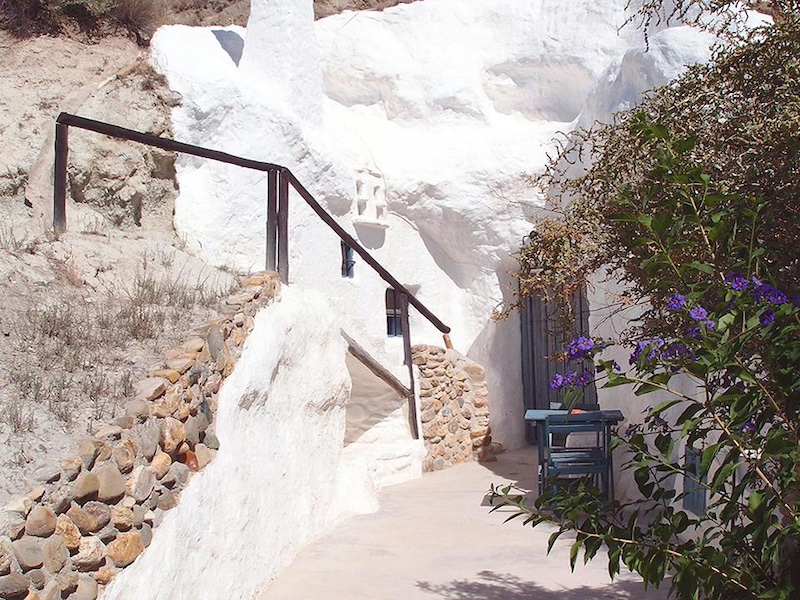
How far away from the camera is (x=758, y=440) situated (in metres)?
2.69

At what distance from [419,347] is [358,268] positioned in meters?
1.41

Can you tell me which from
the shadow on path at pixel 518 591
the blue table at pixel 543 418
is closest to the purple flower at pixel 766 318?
the shadow on path at pixel 518 591

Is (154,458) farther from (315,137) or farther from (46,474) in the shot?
(315,137)

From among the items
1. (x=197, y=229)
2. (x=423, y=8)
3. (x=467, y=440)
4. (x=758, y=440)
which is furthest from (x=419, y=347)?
(x=758, y=440)

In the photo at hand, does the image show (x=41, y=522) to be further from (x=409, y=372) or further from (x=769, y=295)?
(x=409, y=372)

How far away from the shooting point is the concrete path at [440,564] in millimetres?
4777

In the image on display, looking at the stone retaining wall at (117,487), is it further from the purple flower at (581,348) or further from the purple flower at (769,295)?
the purple flower at (769,295)

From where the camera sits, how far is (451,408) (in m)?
10.1

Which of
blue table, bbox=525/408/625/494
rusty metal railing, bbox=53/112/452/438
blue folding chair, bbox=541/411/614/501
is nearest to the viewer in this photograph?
rusty metal railing, bbox=53/112/452/438

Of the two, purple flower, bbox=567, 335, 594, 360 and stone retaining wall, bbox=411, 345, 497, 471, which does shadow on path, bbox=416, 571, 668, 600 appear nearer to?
purple flower, bbox=567, 335, 594, 360

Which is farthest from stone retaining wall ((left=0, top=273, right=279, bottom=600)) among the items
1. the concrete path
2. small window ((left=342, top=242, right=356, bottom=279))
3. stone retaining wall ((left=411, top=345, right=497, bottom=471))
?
small window ((left=342, top=242, right=356, bottom=279))

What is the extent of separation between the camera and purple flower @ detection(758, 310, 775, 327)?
8.82ft

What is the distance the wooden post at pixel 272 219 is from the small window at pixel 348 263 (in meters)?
4.32

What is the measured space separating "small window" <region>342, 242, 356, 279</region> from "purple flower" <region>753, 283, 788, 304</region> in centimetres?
782
